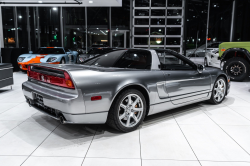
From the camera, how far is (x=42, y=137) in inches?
108

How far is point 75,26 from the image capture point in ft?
46.3

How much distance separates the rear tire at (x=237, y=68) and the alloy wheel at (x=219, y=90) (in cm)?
318

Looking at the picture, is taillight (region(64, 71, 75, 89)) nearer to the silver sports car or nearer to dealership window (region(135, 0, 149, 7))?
the silver sports car

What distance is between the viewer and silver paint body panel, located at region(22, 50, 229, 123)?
2.40m

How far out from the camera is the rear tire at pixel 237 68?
6.96 meters

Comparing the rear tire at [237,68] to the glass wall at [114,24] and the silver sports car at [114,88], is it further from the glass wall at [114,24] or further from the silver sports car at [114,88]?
the glass wall at [114,24]

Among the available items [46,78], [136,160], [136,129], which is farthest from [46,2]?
[136,160]

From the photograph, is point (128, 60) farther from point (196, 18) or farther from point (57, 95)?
point (196, 18)

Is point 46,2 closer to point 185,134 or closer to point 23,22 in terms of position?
point 23,22

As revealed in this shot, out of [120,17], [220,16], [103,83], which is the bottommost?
[103,83]

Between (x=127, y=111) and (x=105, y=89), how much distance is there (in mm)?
528

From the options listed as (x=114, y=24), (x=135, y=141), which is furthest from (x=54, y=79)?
(x=114, y=24)

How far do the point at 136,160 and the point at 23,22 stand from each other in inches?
591

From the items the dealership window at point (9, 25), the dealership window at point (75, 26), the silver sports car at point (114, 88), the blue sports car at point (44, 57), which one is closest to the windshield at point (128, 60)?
the silver sports car at point (114, 88)
